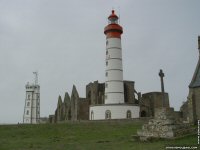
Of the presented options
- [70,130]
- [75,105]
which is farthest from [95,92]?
[70,130]

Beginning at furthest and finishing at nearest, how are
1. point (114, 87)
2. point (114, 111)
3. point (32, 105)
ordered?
point (32, 105) → point (114, 87) → point (114, 111)

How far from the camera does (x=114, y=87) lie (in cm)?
4256

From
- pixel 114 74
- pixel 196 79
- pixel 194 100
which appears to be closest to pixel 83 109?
pixel 114 74

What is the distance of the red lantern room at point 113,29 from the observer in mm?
44094

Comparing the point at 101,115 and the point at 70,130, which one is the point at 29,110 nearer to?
the point at 101,115

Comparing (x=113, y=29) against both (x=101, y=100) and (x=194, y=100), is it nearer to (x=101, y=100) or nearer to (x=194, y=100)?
(x=101, y=100)

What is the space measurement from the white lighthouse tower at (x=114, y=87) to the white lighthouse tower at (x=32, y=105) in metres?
35.0

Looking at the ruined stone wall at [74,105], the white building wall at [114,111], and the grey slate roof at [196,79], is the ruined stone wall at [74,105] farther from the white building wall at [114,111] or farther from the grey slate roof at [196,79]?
the grey slate roof at [196,79]

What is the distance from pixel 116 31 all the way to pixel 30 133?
2338 cm

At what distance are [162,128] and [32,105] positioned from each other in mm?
61326

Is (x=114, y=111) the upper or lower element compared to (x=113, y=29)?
lower

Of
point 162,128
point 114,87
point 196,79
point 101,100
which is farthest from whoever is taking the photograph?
point 101,100

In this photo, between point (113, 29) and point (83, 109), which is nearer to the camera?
point (113, 29)

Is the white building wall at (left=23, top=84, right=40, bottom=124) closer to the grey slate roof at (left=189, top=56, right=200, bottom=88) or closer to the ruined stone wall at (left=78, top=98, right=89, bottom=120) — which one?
the ruined stone wall at (left=78, top=98, right=89, bottom=120)
